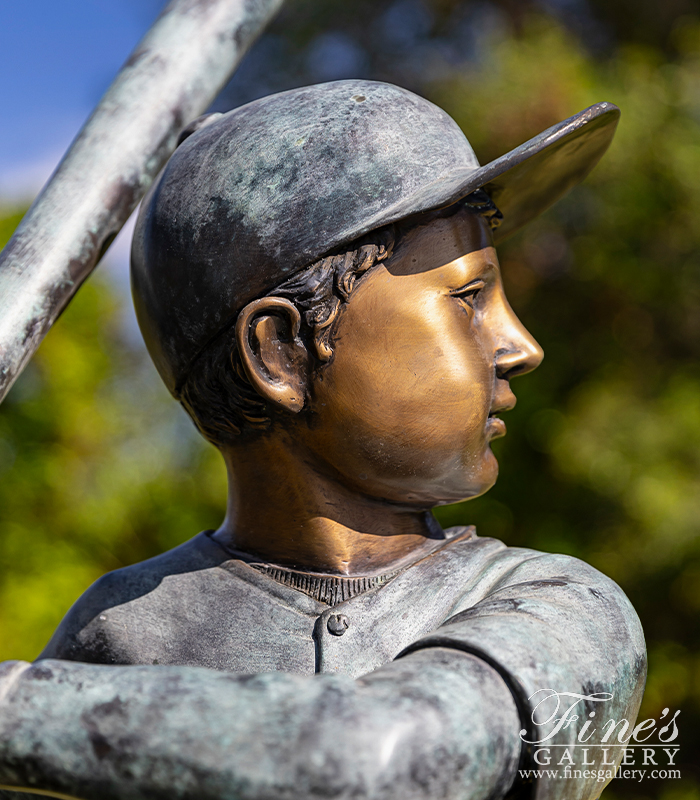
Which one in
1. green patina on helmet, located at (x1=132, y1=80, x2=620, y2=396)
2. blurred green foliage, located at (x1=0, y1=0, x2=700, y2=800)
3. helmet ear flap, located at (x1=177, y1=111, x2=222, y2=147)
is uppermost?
helmet ear flap, located at (x1=177, y1=111, x2=222, y2=147)

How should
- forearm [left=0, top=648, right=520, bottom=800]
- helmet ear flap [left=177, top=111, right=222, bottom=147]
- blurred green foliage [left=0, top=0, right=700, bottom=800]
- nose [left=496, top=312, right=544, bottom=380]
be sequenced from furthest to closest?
blurred green foliage [left=0, top=0, right=700, bottom=800], helmet ear flap [left=177, top=111, right=222, bottom=147], nose [left=496, top=312, right=544, bottom=380], forearm [left=0, top=648, right=520, bottom=800]

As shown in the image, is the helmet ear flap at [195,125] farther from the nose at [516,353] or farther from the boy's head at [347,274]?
the nose at [516,353]

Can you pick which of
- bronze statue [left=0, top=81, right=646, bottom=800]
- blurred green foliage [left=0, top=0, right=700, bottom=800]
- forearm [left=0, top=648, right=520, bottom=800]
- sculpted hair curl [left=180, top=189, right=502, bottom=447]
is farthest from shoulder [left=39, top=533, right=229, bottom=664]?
blurred green foliage [left=0, top=0, right=700, bottom=800]

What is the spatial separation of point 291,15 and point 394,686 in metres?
9.49

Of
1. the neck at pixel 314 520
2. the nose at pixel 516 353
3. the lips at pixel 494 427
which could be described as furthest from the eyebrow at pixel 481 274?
the neck at pixel 314 520

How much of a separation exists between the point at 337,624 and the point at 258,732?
621mm

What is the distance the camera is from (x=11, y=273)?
2.02m

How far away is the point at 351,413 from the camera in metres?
2.01

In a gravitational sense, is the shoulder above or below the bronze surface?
below

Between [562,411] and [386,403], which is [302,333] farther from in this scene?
[562,411]

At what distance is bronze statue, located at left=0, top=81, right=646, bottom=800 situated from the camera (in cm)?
170

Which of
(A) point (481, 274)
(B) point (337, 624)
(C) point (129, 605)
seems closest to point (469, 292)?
(A) point (481, 274)

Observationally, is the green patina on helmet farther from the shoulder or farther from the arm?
the arm

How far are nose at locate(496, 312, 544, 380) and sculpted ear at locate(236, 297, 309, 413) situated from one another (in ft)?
1.47
